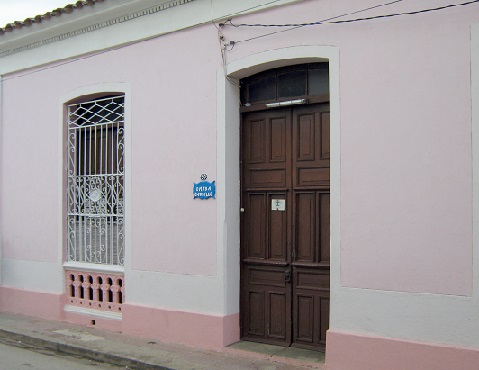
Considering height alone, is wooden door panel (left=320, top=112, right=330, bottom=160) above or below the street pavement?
above

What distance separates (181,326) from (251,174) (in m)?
1.96

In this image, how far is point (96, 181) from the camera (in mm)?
8195

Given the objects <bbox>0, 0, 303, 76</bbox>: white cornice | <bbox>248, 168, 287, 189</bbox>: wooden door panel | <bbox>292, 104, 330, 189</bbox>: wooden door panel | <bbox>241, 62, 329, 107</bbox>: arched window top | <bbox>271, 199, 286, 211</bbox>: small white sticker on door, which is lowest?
<bbox>271, 199, 286, 211</bbox>: small white sticker on door

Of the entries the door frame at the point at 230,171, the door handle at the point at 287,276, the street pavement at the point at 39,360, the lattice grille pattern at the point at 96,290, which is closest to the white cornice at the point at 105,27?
the door frame at the point at 230,171

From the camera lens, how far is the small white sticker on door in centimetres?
645

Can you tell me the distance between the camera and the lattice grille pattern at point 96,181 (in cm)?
790

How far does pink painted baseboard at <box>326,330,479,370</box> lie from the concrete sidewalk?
27 cm

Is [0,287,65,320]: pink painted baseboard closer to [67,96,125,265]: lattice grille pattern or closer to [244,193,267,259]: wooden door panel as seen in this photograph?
[67,96,125,265]: lattice grille pattern

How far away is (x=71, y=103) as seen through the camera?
28.0 feet

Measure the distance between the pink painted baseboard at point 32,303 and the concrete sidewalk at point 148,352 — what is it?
0.46 meters

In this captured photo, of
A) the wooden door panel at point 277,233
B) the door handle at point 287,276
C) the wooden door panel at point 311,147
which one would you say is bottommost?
the door handle at point 287,276

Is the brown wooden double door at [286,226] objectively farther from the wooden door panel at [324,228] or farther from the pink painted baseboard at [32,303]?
the pink painted baseboard at [32,303]

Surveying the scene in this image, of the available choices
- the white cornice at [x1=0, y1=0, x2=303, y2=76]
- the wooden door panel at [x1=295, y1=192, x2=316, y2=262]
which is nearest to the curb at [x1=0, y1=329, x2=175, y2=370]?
the wooden door panel at [x1=295, y1=192, x2=316, y2=262]

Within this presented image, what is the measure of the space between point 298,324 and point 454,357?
180 centimetres
